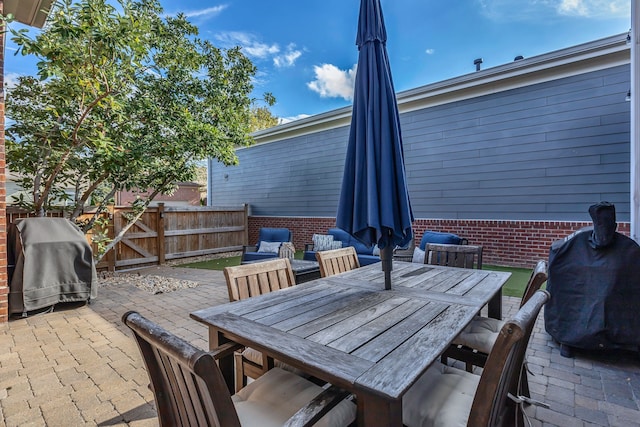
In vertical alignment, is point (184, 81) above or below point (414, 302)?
above

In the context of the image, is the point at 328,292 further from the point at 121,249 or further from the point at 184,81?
the point at 121,249

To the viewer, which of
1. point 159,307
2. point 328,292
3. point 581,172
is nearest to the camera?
point 328,292

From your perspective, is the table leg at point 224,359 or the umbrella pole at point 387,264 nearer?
the table leg at point 224,359

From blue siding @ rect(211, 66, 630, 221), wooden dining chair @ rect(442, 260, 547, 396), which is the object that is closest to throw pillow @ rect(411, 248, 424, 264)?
blue siding @ rect(211, 66, 630, 221)

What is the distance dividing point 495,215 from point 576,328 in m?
3.98

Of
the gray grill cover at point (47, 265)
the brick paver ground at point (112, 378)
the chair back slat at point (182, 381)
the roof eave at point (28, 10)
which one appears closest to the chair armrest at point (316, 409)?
the chair back slat at point (182, 381)

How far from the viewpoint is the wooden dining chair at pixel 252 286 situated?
1880 millimetres

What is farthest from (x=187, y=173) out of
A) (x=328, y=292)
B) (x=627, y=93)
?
(x=627, y=93)

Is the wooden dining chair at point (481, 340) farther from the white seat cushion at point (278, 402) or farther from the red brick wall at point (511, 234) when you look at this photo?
the red brick wall at point (511, 234)

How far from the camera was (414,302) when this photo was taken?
1.88 meters

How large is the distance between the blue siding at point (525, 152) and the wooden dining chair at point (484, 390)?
5.37 meters

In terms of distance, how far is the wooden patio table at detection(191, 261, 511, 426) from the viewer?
103 centimetres

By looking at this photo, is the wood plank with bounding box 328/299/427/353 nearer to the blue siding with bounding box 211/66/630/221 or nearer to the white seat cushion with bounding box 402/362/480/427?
the white seat cushion with bounding box 402/362/480/427

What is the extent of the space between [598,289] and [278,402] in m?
2.80
